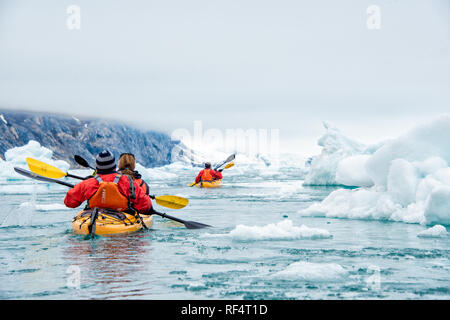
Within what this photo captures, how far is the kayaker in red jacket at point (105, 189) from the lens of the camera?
775cm

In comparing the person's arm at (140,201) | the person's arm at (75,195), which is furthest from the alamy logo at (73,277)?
the person's arm at (140,201)

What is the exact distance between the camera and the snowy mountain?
237 ft

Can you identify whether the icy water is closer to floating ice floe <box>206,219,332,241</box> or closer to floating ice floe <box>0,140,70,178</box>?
floating ice floe <box>206,219,332,241</box>

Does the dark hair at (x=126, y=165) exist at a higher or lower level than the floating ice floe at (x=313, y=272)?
higher

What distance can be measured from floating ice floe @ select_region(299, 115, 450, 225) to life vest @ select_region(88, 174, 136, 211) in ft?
15.6

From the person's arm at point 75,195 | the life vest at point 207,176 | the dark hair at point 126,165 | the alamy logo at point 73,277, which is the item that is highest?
the dark hair at point 126,165

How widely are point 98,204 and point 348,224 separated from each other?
481cm

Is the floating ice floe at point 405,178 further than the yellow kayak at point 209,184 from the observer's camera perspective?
No

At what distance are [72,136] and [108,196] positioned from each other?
7902 centimetres

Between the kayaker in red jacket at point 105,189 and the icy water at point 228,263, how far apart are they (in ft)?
1.93

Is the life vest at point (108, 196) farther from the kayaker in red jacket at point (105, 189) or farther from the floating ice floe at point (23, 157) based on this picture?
the floating ice floe at point (23, 157)

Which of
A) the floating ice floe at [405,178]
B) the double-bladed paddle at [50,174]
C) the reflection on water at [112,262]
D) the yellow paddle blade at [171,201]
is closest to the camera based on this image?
the reflection on water at [112,262]

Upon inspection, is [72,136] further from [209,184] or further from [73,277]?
[73,277]

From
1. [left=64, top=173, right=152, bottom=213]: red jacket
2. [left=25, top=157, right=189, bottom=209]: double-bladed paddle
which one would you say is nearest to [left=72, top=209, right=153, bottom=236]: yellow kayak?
[left=64, top=173, right=152, bottom=213]: red jacket
